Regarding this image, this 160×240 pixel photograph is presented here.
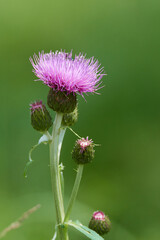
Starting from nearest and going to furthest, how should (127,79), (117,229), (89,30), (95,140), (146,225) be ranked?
(117,229) → (146,225) → (95,140) → (127,79) → (89,30)

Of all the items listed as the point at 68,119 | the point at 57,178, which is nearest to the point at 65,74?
the point at 68,119

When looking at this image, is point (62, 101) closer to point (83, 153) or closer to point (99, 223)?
point (83, 153)

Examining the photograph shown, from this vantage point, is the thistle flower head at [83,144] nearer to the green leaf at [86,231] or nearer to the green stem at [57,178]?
the green stem at [57,178]

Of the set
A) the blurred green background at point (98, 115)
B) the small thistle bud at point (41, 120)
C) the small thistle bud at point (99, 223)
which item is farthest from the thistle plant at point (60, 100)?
the blurred green background at point (98, 115)

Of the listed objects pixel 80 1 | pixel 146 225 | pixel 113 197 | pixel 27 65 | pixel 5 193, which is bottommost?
pixel 146 225

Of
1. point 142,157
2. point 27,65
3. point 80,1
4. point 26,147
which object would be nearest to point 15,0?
point 80,1

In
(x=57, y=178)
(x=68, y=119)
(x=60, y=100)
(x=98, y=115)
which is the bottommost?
(x=57, y=178)

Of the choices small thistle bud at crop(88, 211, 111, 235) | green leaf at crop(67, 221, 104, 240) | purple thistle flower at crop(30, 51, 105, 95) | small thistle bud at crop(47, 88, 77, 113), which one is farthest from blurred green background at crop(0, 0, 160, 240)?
purple thistle flower at crop(30, 51, 105, 95)

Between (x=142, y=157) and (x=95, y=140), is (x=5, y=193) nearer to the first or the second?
(x=95, y=140)
